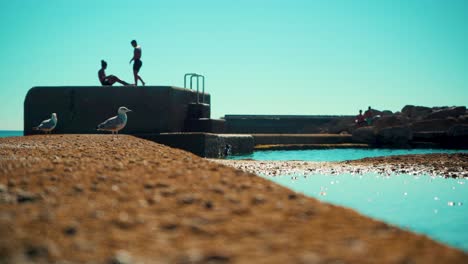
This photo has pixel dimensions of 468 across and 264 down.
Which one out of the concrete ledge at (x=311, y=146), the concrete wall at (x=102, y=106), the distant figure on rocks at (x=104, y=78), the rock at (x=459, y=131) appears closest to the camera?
the concrete wall at (x=102, y=106)

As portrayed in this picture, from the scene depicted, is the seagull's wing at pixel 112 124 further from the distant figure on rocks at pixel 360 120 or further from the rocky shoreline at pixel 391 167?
the distant figure on rocks at pixel 360 120

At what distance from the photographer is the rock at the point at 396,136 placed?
93.5 feet

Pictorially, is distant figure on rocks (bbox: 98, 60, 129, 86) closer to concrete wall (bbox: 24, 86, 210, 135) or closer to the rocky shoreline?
concrete wall (bbox: 24, 86, 210, 135)

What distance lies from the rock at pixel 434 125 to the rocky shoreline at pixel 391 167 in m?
17.7

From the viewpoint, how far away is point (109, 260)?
3250 mm

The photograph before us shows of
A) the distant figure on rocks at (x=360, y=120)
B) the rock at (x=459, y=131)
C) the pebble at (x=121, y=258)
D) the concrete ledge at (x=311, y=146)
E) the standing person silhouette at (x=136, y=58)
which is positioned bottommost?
the concrete ledge at (x=311, y=146)

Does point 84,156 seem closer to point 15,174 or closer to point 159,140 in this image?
point 15,174

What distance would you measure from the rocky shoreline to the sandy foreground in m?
5.71

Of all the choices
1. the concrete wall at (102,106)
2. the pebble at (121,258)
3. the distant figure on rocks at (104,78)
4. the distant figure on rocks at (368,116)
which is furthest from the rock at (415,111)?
the pebble at (121,258)

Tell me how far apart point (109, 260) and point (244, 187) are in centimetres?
221

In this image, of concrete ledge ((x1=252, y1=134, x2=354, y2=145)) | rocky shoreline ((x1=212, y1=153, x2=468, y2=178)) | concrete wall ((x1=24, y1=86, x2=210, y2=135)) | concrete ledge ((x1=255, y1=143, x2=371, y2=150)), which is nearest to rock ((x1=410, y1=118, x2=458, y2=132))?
concrete ledge ((x1=252, y1=134, x2=354, y2=145))

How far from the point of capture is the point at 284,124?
41.1 metres

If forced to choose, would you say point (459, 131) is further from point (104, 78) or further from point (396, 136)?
point (104, 78)

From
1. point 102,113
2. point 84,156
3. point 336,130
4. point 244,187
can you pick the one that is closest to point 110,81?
point 102,113
